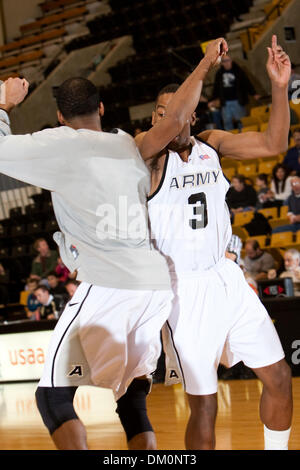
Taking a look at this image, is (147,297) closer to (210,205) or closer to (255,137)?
(210,205)

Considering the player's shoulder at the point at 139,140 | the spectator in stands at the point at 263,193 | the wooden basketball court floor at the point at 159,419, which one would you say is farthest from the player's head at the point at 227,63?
the player's shoulder at the point at 139,140

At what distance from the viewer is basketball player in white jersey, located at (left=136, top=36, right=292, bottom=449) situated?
3168mm

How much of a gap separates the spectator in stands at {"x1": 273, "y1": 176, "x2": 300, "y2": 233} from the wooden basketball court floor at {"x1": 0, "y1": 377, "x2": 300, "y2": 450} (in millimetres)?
2676

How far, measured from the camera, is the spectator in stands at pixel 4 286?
1185cm

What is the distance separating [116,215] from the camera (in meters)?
2.87

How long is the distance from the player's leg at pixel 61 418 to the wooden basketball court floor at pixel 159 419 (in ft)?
Answer: 6.15

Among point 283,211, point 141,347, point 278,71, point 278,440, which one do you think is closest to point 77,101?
point 278,71

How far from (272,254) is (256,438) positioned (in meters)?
4.73

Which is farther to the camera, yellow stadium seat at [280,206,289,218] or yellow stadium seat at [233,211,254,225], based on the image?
yellow stadium seat at [233,211,254,225]

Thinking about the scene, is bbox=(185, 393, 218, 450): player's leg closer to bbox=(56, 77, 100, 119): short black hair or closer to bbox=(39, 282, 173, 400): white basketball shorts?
bbox=(39, 282, 173, 400): white basketball shorts

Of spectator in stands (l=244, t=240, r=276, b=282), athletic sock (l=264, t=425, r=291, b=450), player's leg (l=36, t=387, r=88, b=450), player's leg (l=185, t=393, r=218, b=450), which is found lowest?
spectator in stands (l=244, t=240, r=276, b=282)

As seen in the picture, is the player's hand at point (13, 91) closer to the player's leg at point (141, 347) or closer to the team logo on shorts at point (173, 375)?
the player's leg at point (141, 347)

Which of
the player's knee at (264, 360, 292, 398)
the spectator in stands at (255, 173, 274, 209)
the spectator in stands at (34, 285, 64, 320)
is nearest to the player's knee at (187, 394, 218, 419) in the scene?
the player's knee at (264, 360, 292, 398)
